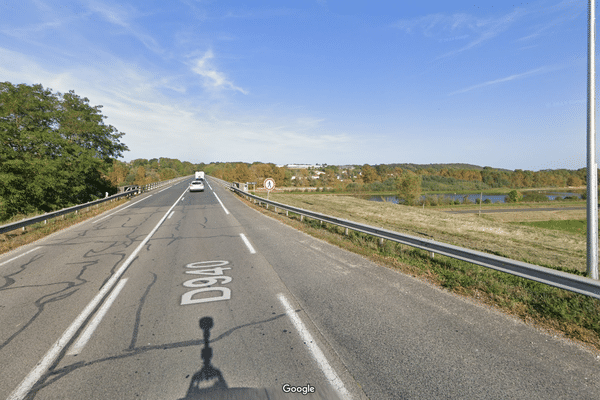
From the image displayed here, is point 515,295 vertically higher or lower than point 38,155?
lower

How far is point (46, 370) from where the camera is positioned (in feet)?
10.2

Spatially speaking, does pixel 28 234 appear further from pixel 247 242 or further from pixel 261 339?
pixel 261 339

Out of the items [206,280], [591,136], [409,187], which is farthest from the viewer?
[409,187]

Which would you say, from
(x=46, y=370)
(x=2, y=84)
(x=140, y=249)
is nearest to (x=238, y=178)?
(x=2, y=84)

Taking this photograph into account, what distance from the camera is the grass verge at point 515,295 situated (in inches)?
154

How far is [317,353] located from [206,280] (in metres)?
3.40

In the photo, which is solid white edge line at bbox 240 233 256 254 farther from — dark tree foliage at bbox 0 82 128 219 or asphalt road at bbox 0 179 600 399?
dark tree foliage at bbox 0 82 128 219

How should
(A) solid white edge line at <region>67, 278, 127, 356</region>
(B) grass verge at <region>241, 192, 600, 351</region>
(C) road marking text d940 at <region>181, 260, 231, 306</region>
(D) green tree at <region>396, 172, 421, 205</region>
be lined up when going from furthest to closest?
(D) green tree at <region>396, 172, 421, 205</region> < (C) road marking text d940 at <region>181, 260, 231, 306</region> < (B) grass verge at <region>241, 192, 600, 351</region> < (A) solid white edge line at <region>67, 278, 127, 356</region>

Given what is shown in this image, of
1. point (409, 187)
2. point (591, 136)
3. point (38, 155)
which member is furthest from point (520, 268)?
point (409, 187)

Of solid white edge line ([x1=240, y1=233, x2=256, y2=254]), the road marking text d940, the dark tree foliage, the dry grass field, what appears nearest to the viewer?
the road marking text d940

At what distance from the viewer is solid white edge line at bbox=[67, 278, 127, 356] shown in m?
3.52

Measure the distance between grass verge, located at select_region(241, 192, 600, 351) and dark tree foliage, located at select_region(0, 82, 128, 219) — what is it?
25.7 meters

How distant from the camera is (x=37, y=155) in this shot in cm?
2408

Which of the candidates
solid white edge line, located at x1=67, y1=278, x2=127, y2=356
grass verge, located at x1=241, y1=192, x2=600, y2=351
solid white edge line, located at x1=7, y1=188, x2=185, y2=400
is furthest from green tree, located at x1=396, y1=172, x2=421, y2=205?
solid white edge line, located at x1=67, y1=278, x2=127, y2=356
